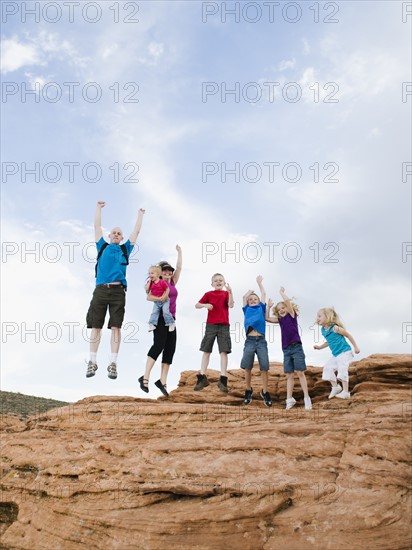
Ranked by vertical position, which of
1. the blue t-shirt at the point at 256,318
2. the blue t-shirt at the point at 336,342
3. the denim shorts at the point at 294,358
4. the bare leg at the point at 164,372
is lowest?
the bare leg at the point at 164,372

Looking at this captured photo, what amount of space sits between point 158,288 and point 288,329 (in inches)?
149

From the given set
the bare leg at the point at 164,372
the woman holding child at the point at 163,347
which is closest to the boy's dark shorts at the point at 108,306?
the woman holding child at the point at 163,347

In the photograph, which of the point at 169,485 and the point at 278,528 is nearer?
the point at 278,528

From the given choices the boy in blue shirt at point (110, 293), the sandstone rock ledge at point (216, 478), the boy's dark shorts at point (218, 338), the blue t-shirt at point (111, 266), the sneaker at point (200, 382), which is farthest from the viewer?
the sneaker at point (200, 382)

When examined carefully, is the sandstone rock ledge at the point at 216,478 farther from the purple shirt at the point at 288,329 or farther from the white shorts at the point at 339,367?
the purple shirt at the point at 288,329

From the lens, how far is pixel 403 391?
43.1 ft

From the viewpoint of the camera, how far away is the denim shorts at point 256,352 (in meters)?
13.6

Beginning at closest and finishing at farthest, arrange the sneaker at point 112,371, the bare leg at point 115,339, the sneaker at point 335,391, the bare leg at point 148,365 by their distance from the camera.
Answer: the sneaker at point 112,371
the bare leg at point 115,339
the bare leg at point 148,365
the sneaker at point 335,391

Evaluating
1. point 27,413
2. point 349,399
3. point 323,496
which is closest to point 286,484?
point 323,496

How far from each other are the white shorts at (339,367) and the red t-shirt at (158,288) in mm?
5058

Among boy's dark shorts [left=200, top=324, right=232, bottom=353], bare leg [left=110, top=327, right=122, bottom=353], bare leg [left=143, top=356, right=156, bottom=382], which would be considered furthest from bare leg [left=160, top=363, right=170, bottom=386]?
bare leg [left=110, top=327, right=122, bottom=353]

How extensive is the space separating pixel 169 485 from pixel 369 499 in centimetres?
381

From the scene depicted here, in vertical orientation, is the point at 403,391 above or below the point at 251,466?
above

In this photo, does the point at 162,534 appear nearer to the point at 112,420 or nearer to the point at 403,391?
the point at 112,420
